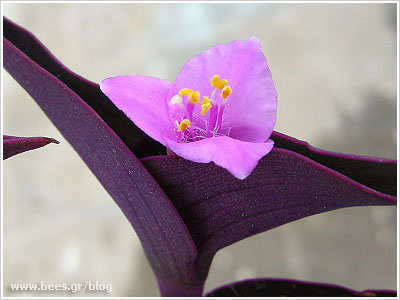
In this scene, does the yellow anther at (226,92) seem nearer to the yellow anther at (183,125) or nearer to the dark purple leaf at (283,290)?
the yellow anther at (183,125)

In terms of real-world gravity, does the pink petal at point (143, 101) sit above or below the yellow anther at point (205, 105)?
above

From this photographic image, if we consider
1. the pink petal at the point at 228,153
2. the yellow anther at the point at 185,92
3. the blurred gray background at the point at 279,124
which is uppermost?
the yellow anther at the point at 185,92

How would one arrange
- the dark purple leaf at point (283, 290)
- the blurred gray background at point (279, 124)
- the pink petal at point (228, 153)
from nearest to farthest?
the pink petal at point (228, 153), the dark purple leaf at point (283, 290), the blurred gray background at point (279, 124)

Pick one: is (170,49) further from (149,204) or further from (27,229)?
(149,204)

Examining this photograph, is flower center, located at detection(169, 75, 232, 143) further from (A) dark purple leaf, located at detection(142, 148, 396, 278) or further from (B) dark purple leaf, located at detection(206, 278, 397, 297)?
(B) dark purple leaf, located at detection(206, 278, 397, 297)

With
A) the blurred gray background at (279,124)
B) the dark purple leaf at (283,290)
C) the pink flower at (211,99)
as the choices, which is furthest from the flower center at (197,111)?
the blurred gray background at (279,124)

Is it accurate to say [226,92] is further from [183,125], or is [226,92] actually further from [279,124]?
[279,124]

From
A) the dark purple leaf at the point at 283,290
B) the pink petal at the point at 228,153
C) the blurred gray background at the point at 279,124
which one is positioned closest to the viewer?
the pink petal at the point at 228,153

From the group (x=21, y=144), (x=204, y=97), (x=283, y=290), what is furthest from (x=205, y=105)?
(x=283, y=290)
